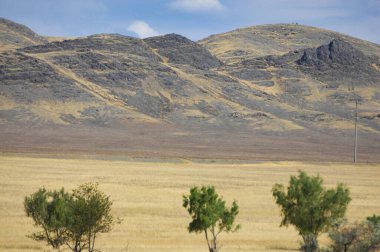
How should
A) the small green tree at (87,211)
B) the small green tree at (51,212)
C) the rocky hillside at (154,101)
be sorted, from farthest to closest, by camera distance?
1. the rocky hillside at (154,101)
2. the small green tree at (51,212)
3. the small green tree at (87,211)

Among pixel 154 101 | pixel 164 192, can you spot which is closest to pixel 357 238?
pixel 164 192

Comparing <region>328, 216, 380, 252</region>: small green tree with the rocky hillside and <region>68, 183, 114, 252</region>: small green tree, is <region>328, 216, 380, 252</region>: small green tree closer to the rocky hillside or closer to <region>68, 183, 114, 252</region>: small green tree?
<region>68, 183, 114, 252</region>: small green tree

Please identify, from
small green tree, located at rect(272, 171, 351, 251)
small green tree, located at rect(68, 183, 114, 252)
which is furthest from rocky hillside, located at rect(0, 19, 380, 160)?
small green tree, located at rect(68, 183, 114, 252)

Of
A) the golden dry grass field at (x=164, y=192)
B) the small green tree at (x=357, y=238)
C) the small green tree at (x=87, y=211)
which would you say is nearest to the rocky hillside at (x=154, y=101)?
the golden dry grass field at (x=164, y=192)

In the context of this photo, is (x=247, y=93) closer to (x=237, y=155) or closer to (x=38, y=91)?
(x=38, y=91)

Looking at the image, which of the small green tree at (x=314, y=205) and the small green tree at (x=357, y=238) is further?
the small green tree at (x=314, y=205)

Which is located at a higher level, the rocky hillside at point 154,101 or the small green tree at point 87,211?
the rocky hillside at point 154,101

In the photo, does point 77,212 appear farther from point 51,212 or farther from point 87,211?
point 51,212

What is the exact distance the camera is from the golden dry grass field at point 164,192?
38.0m

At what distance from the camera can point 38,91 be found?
534ft

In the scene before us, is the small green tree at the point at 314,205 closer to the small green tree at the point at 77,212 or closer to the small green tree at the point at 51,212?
the small green tree at the point at 77,212

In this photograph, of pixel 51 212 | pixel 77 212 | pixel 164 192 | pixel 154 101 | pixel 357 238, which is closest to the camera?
pixel 357 238

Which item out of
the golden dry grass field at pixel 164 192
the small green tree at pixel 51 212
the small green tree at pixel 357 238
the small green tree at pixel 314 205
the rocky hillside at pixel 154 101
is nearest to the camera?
the small green tree at pixel 357 238

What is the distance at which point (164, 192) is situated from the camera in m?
59.9
